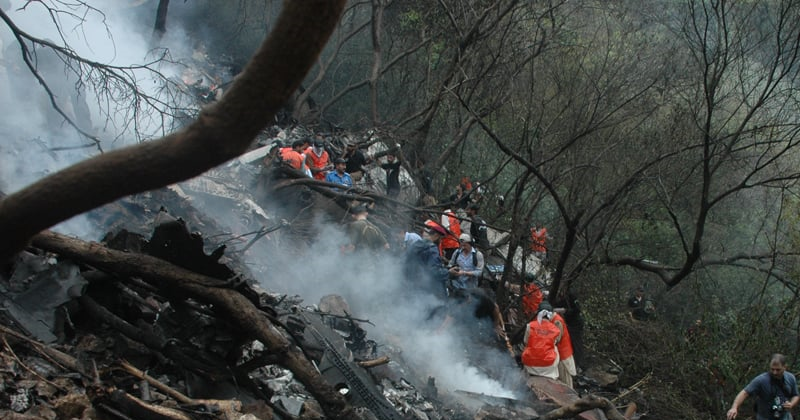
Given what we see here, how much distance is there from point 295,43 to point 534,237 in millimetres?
9962

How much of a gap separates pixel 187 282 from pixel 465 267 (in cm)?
690

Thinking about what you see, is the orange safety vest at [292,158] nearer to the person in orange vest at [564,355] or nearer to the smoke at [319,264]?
the smoke at [319,264]

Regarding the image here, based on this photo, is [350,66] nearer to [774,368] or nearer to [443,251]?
[443,251]

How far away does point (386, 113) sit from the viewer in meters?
20.0

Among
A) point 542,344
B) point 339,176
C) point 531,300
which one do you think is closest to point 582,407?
point 542,344

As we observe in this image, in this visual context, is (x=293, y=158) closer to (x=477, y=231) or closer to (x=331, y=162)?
(x=331, y=162)

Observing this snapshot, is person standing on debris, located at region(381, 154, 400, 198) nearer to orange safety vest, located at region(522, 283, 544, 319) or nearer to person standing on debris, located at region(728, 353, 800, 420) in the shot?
orange safety vest, located at region(522, 283, 544, 319)

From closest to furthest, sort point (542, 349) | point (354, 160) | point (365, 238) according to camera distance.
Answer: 1. point (542, 349)
2. point (365, 238)
3. point (354, 160)

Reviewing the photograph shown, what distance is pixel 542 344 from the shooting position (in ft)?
30.8

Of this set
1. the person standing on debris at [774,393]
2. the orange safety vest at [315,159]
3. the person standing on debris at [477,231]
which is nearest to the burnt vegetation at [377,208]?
the person standing on debris at [477,231]

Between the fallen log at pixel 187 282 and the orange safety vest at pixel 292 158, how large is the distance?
820cm

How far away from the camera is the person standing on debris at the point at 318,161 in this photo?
13438 mm

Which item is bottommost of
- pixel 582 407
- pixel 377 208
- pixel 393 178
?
pixel 582 407

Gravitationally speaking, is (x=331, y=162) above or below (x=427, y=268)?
above
